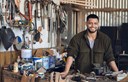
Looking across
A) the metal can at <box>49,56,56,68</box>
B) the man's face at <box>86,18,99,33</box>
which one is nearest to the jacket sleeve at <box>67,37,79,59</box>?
the man's face at <box>86,18,99,33</box>

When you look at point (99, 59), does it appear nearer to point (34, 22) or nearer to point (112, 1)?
point (34, 22)

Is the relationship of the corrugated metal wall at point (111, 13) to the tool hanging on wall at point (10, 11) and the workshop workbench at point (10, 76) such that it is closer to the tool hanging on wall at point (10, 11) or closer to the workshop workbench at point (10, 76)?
the tool hanging on wall at point (10, 11)

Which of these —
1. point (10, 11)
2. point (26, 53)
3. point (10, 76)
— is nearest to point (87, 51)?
point (10, 76)

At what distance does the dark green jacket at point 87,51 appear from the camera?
4.00 m

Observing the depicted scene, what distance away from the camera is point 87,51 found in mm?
4008

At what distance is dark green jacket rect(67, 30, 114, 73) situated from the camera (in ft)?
13.1

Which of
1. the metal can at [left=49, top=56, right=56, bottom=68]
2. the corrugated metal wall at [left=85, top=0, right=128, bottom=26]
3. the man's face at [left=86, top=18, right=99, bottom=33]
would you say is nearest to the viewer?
the man's face at [left=86, top=18, right=99, bottom=33]

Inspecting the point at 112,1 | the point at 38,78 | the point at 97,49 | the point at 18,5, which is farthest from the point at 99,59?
the point at 112,1

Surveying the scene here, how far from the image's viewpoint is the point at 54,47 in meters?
6.27

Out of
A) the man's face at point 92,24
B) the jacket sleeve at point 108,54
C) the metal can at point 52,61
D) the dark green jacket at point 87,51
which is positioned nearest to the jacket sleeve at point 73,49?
the dark green jacket at point 87,51

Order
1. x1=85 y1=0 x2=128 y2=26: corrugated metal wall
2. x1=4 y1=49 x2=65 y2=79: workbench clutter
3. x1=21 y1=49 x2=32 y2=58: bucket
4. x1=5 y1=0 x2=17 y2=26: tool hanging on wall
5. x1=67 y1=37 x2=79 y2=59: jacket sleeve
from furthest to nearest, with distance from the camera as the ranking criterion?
x1=85 y1=0 x2=128 y2=26: corrugated metal wall
x1=21 y1=49 x2=32 y2=58: bucket
x1=5 y1=0 x2=17 y2=26: tool hanging on wall
x1=4 y1=49 x2=65 y2=79: workbench clutter
x1=67 y1=37 x2=79 y2=59: jacket sleeve

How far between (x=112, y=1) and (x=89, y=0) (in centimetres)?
74

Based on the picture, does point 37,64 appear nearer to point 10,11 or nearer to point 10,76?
point 10,76

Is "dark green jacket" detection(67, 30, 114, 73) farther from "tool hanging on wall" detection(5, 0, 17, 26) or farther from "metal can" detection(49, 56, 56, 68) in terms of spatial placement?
"tool hanging on wall" detection(5, 0, 17, 26)
